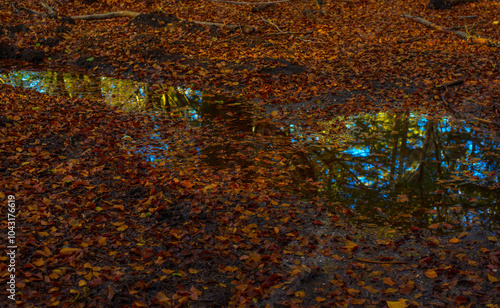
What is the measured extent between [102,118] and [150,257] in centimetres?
421

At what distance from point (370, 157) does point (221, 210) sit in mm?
2923

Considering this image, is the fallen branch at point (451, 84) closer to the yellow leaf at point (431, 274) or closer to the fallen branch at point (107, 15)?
the yellow leaf at point (431, 274)

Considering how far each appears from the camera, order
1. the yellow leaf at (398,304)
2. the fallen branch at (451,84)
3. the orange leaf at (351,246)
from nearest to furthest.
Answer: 1. the yellow leaf at (398,304)
2. the orange leaf at (351,246)
3. the fallen branch at (451,84)

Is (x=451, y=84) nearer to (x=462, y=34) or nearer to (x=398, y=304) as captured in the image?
(x=462, y=34)

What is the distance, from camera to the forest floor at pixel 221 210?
347 cm

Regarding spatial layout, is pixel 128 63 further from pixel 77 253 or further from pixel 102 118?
pixel 77 253

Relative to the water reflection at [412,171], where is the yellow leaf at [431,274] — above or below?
below

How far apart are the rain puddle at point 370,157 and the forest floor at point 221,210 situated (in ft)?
0.89

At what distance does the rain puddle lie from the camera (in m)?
4.96

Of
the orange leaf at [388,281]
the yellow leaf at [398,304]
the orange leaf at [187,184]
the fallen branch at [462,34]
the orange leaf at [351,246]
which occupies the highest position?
the fallen branch at [462,34]

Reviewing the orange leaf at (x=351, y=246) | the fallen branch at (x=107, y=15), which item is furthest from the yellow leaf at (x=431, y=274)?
the fallen branch at (x=107, y=15)

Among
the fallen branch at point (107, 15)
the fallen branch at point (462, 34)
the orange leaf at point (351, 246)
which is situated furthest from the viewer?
the fallen branch at point (107, 15)

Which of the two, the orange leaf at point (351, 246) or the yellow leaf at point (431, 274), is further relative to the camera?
the orange leaf at point (351, 246)

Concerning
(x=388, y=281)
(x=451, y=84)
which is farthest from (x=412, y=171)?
(x=451, y=84)
